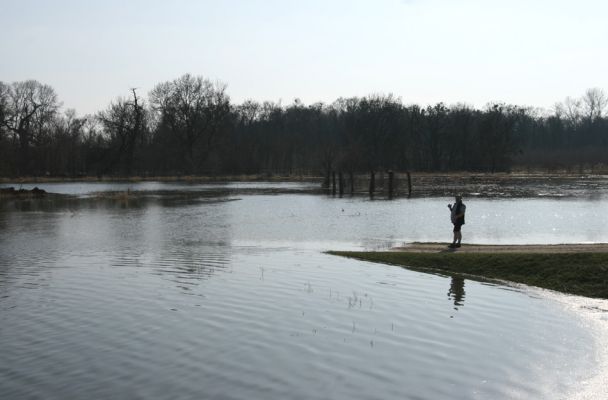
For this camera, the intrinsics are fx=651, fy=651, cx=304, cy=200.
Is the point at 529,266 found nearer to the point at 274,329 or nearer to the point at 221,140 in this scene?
the point at 274,329

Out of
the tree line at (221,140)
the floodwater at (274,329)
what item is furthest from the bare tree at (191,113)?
the floodwater at (274,329)

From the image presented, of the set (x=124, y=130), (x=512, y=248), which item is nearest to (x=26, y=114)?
(x=124, y=130)

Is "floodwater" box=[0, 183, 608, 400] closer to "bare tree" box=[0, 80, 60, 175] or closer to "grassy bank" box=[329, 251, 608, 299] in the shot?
"grassy bank" box=[329, 251, 608, 299]

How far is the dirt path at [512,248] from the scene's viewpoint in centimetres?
2125

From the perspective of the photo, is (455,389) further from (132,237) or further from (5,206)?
(5,206)

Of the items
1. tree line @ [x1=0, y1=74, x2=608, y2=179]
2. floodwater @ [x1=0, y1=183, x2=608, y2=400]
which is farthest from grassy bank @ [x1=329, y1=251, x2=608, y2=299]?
tree line @ [x1=0, y1=74, x2=608, y2=179]

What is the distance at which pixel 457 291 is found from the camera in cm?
1706

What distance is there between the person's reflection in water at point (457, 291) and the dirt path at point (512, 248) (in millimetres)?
4227

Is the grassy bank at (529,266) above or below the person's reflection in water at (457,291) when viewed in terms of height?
above

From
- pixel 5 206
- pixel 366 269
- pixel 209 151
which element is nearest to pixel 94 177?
pixel 209 151

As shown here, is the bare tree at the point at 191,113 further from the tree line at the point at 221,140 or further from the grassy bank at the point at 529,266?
the grassy bank at the point at 529,266

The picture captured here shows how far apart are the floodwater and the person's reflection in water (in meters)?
0.05

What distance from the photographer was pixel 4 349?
12016mm

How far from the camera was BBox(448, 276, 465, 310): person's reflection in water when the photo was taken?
15.8 m
